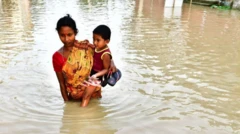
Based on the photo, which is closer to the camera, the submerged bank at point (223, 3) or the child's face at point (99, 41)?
the child's face at point (99, 41)

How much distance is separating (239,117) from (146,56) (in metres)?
3.07

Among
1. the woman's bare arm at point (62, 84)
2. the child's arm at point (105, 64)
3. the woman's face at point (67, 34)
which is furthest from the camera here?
the woman's bare arm at point (62, 84)

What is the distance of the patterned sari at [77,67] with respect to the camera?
10.6 feet

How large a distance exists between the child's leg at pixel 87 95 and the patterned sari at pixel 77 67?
0.08 m

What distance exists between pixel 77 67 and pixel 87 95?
418 millimetres

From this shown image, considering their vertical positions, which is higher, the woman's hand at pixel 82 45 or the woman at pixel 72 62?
the woman's hand at pixel 82 45

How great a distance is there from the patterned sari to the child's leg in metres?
0.08

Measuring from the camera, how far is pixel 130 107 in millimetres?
3855

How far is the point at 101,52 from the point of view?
10.6ft

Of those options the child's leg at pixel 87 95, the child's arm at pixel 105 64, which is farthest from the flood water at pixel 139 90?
the child's arm at pixel 105 64

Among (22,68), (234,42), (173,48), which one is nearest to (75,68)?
(22,68)

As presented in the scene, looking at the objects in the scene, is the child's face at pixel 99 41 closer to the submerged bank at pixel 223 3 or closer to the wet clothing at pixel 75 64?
the wet clothing at pixel 75 64

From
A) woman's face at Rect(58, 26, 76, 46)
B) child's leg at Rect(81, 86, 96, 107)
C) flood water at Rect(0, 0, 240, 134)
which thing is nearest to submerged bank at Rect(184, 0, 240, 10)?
flood water at Rect(0, 0, 240, 134)

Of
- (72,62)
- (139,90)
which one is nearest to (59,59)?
(72,62)
